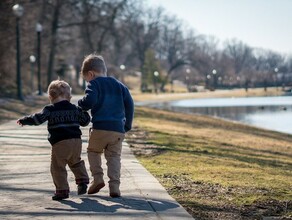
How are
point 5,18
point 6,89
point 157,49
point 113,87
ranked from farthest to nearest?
1. point 157,49
2. point 6,89
3. point 5,18
4. point 113,87

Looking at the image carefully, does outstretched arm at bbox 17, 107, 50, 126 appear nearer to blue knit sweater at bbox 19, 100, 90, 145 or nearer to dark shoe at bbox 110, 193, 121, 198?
blue knit sweater at bbox 19, 100, 90, 145

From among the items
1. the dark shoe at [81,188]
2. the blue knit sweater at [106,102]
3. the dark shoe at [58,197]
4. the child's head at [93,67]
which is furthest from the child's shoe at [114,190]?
the child's head at [93,67]

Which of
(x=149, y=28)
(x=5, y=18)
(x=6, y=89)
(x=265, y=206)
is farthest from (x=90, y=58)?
(x=149, y=28)

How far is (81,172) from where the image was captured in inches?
243

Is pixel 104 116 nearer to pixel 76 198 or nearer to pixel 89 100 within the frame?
pixel 89 100

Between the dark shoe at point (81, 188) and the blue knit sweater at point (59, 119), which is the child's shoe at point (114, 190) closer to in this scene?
the dark shoe at point (81, 188)

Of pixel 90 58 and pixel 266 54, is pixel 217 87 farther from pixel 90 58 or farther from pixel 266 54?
pixel 90 58

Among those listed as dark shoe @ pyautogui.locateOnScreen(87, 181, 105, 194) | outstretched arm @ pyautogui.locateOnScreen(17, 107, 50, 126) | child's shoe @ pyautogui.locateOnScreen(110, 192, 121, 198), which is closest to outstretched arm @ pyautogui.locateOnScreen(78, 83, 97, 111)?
outstretched arm @ pyautogui.locateOnScreen(17, 107, 50, 126)

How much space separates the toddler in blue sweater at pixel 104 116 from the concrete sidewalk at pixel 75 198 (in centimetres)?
27

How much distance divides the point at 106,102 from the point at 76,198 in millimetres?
1033

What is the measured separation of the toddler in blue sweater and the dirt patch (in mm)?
753

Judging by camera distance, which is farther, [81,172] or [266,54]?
[266,54]

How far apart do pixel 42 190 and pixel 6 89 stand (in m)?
25.9

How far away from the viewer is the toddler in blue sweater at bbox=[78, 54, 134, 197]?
5980 millimetres
